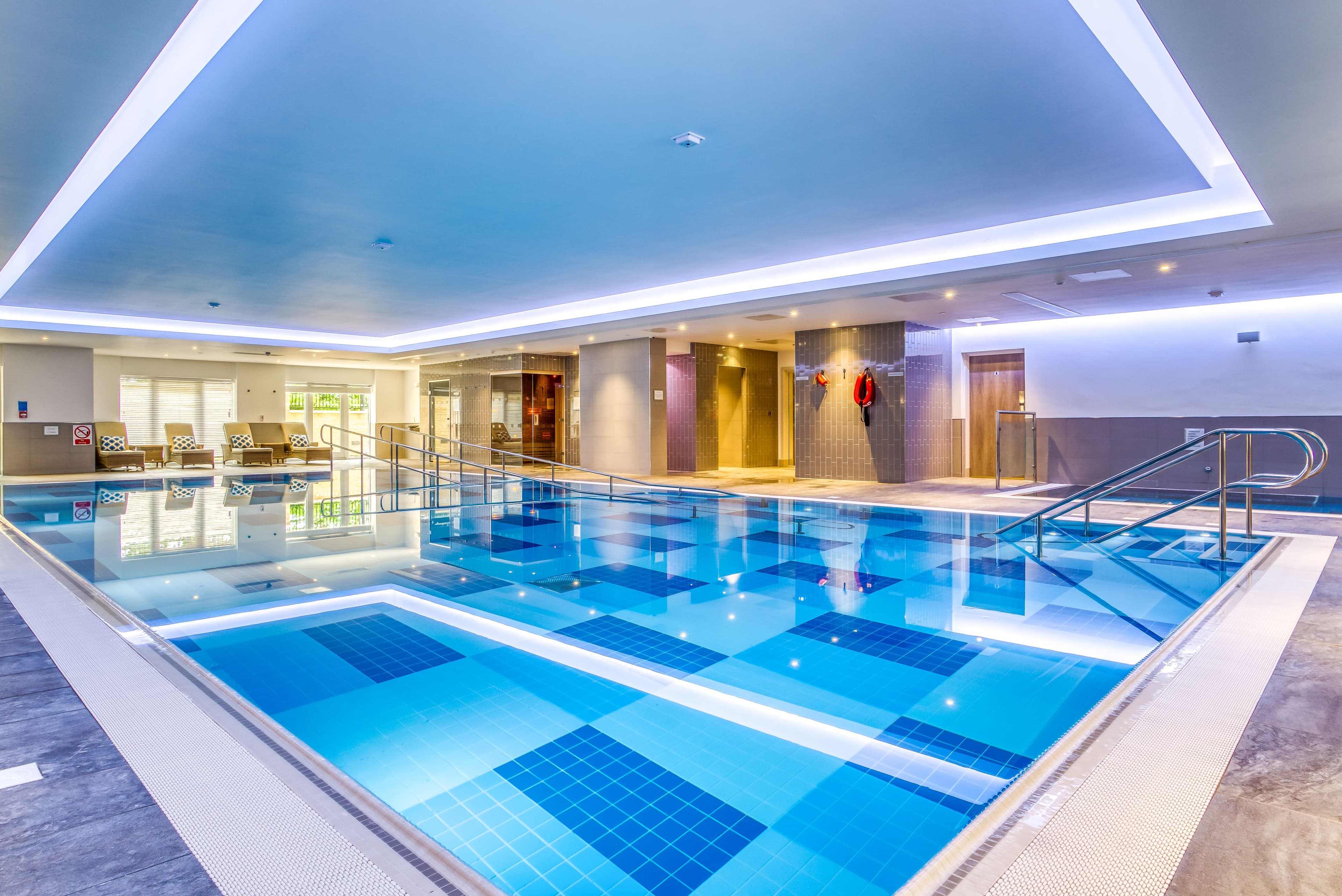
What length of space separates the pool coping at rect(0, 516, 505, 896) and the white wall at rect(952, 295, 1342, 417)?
497 inches

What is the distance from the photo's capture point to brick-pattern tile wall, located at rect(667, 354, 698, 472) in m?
15.2

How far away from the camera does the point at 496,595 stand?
5094 millimetres

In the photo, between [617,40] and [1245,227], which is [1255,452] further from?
[617,40]

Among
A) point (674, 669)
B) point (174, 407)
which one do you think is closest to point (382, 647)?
point (674, 669)

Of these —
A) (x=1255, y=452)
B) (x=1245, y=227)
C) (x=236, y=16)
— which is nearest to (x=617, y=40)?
(x=236, y=16)

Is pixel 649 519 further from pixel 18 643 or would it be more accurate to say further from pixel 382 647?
pixel 18 643

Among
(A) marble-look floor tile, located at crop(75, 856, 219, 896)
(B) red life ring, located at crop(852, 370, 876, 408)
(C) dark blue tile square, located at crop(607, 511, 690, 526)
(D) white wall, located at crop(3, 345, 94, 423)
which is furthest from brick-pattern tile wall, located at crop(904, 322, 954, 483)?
(D) white wall, located at crop(3, 345, 94, 423)

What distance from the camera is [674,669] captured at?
3617 millimetres

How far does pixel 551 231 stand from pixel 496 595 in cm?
410

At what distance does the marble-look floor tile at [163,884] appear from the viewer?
154 centimetres

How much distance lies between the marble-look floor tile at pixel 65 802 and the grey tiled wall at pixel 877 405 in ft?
37.3

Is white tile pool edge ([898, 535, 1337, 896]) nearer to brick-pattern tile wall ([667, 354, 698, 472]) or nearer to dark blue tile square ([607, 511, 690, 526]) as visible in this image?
dark blue tile square ([607, 511, 690, 526])

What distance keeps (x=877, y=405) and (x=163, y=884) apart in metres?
11.8

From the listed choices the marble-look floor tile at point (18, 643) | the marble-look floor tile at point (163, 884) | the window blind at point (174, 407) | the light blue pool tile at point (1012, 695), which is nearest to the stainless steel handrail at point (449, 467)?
the window blind at point (174, 407)
